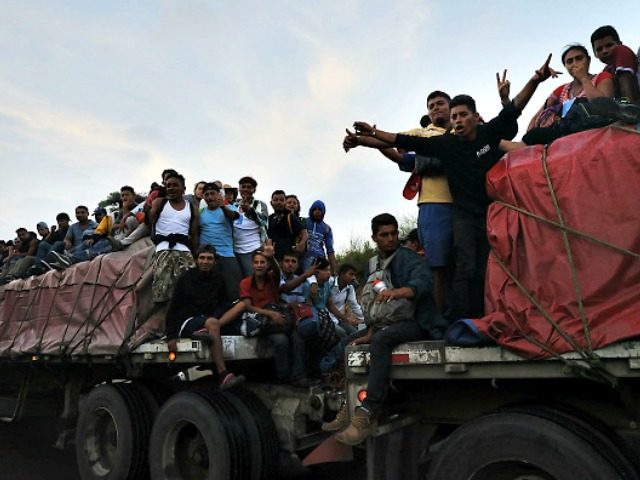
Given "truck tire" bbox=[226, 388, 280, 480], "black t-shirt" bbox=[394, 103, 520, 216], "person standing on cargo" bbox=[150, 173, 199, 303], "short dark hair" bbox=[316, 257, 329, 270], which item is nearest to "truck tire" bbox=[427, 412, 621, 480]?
"black t-shirt" bbox=[394, 103, 520, 216]

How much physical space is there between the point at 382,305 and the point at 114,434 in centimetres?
332

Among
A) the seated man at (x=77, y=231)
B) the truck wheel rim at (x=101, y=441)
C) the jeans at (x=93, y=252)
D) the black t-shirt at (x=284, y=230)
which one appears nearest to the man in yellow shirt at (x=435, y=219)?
the black t-shirt at (x=284, y=230)

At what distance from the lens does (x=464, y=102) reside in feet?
11.8

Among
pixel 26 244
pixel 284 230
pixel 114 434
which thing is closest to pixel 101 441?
pixel 114 434

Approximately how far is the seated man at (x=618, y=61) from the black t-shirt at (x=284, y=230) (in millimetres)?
3339

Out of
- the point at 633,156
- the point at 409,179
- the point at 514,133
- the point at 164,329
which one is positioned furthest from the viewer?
the point at 164,329

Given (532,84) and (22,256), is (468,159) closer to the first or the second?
(532,84)

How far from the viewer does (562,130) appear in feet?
10.8

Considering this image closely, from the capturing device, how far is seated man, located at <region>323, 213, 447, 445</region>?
3.06 metres

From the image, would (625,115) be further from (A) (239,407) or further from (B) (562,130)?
(A) (239,407)

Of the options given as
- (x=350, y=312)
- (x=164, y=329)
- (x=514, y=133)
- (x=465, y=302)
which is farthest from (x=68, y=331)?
(x=514, y=133)

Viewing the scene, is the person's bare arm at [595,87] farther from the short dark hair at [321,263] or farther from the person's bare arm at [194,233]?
the person's bare arm at [194,233]

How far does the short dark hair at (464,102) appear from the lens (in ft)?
11.7

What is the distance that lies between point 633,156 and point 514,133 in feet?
3.47
